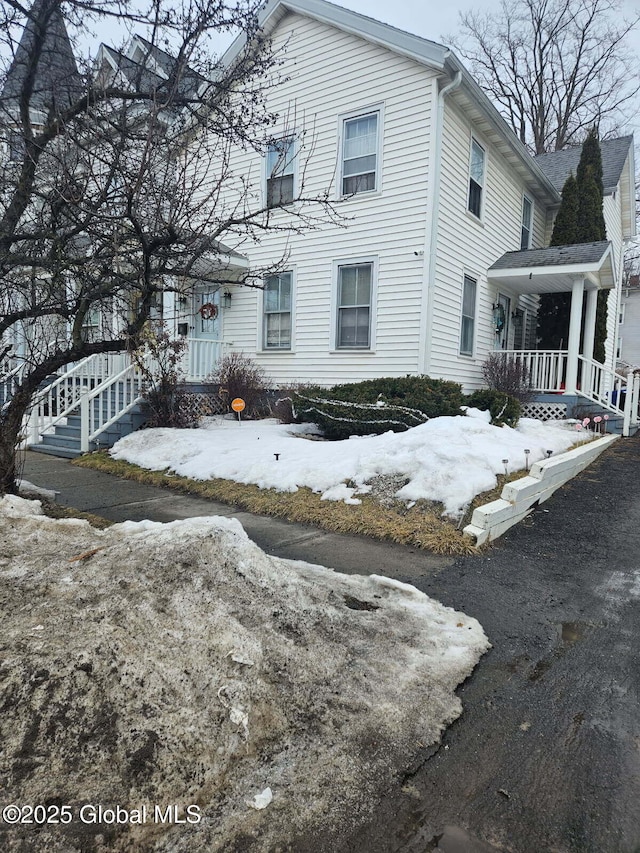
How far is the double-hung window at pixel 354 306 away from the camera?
10577 mm

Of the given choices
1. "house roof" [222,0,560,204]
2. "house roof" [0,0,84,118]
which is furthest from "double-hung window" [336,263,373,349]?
"house roof" [0,0,84,118]

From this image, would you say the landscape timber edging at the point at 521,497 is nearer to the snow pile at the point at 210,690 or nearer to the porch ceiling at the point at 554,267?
the snow pile at the point at 210,690

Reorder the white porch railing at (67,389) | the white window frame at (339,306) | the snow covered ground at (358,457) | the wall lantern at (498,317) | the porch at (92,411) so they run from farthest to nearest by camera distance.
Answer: the wall lantern at (498,317), the white window frame at (339,306), the white porch railing at (67,389), the porch at (92,411), the snow covered ground at (358,457)

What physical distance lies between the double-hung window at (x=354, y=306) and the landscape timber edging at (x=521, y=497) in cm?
484

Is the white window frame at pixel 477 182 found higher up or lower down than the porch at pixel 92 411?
higher up

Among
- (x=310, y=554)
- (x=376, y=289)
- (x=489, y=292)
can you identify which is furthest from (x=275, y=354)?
(x=310, y=554)

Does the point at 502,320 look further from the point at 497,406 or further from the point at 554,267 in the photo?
the point at 497,406

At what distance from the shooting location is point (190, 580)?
2914 millimetres

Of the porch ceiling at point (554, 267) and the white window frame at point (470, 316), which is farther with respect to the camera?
the white window frame at point (470, 316)

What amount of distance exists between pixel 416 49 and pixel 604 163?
10.2 meters

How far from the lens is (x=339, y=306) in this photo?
35.7 feet

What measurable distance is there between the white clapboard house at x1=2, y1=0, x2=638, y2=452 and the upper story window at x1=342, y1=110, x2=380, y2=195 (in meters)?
0.03

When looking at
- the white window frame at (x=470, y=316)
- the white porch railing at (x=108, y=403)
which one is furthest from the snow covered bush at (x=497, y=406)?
the white porch railing at (x=108, y=403)

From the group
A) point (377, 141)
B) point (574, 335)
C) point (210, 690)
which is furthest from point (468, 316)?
point (210, 690)
